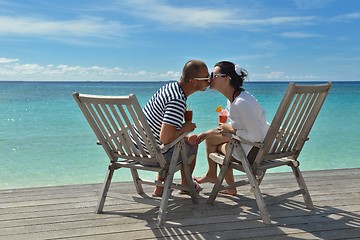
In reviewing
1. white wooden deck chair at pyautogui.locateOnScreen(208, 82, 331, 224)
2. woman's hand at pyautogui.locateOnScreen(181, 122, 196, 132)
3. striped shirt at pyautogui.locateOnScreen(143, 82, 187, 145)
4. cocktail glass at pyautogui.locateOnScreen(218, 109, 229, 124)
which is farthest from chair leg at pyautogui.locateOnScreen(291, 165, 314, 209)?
striped shirt at pyautogui.locateOnScreen(143, 82, 187, 145)

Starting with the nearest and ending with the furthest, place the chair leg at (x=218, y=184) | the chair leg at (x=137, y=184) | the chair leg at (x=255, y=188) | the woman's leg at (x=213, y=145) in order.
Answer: the chair leg at (x=255, y=188)
the chair leg at (x=218, y=184)
the woman's leg at (x=213, y=145)
the chair leg at (x=137, y=184)

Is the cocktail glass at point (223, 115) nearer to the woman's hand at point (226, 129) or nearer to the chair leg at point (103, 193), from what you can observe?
the woman's hand at point (226, 129)

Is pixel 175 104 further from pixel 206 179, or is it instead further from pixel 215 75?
pixel 206 179

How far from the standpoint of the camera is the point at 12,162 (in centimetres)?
846

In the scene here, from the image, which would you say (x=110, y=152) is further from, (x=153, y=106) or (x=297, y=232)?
(x=297, y=232)

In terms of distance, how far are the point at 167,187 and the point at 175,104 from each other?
613 mm

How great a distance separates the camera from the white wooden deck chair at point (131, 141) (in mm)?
A: 3152

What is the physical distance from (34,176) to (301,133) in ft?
16.9

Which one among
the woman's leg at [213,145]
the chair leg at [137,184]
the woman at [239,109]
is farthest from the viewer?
the chair leg at [137,184]

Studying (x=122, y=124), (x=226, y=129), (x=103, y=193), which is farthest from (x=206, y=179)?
(x=122, y=124)

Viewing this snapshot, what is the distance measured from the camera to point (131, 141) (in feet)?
11.0

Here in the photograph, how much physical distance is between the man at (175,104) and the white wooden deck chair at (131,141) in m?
0.08

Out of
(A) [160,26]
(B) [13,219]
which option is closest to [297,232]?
(B) [13,219]

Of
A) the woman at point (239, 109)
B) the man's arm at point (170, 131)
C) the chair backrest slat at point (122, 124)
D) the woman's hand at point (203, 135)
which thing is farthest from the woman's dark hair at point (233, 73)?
the chair backrest slat at point (122, 124)
